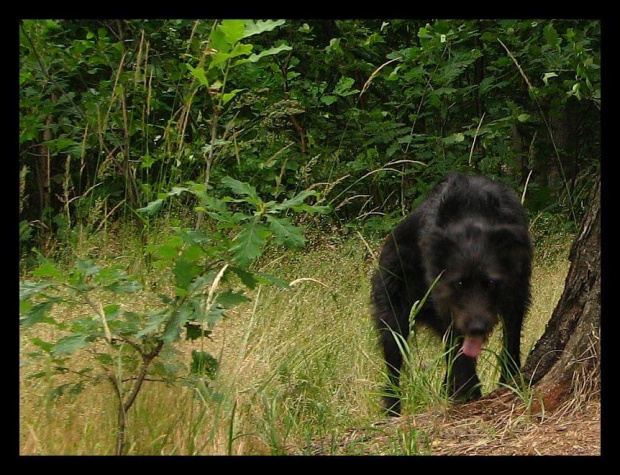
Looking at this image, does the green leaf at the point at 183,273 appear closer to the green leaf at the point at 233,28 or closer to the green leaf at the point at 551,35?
the green leaf at the point at 233,28

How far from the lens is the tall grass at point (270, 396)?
11.2ft

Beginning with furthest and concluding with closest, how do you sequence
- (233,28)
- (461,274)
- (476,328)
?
1. (461,274)
2. (476,328)
3. (233,28)

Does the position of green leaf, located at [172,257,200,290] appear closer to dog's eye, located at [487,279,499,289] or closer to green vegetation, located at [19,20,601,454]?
green vegetation, located at [19,20,601,454]

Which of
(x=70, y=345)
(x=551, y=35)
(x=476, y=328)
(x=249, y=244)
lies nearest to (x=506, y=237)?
(x=476, y=328)

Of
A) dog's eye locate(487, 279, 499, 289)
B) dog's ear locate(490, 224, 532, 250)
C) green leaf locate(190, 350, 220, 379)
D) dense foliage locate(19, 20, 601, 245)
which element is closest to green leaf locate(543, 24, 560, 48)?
dense foliage locate(19, 20, 601, 245)

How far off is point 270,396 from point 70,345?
48.5 inches

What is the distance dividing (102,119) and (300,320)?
1.87 meters

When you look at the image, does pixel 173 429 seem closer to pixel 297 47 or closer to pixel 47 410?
pixel 47 410

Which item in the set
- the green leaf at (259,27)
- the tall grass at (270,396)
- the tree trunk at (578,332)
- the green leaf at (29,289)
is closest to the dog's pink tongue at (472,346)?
the tall grass at (270,396)

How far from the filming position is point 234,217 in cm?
347

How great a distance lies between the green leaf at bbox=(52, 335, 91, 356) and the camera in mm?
3240

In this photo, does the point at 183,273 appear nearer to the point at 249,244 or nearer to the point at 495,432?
the point at 249,244

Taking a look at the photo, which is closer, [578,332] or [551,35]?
[578,332]

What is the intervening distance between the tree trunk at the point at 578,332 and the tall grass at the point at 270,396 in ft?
1.02
